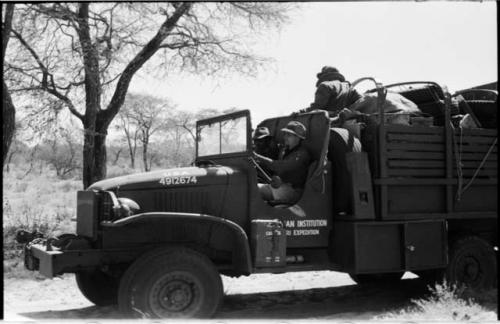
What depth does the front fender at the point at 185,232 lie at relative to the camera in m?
5.78

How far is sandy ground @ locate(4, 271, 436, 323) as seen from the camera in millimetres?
6520

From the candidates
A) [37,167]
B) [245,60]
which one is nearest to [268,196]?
[245,60]

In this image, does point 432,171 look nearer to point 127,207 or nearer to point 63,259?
point 127,207

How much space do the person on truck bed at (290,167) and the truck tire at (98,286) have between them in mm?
1864

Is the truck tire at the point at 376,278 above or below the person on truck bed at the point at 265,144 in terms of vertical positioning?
below

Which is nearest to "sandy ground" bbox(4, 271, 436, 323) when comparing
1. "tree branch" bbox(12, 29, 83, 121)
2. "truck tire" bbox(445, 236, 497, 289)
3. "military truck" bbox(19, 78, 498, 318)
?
"military truck" bbox(19, 78, 498, 318)

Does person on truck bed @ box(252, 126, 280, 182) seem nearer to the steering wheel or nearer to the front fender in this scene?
the steering wheel

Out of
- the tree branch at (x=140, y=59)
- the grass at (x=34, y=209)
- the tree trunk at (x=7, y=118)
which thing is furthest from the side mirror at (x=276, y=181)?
the tree branch at (x=140, y=59)

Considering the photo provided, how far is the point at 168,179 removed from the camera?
6129mm

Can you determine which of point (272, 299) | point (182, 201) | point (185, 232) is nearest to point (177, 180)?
point (182, 201)

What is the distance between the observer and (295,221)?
21.6ft

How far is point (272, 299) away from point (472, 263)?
2359 mm

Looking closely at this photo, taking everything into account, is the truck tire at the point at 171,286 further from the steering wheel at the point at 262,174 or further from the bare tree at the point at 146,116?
the bare tree at the point at 146,116

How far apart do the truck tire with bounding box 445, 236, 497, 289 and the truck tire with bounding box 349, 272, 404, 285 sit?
1110mm
